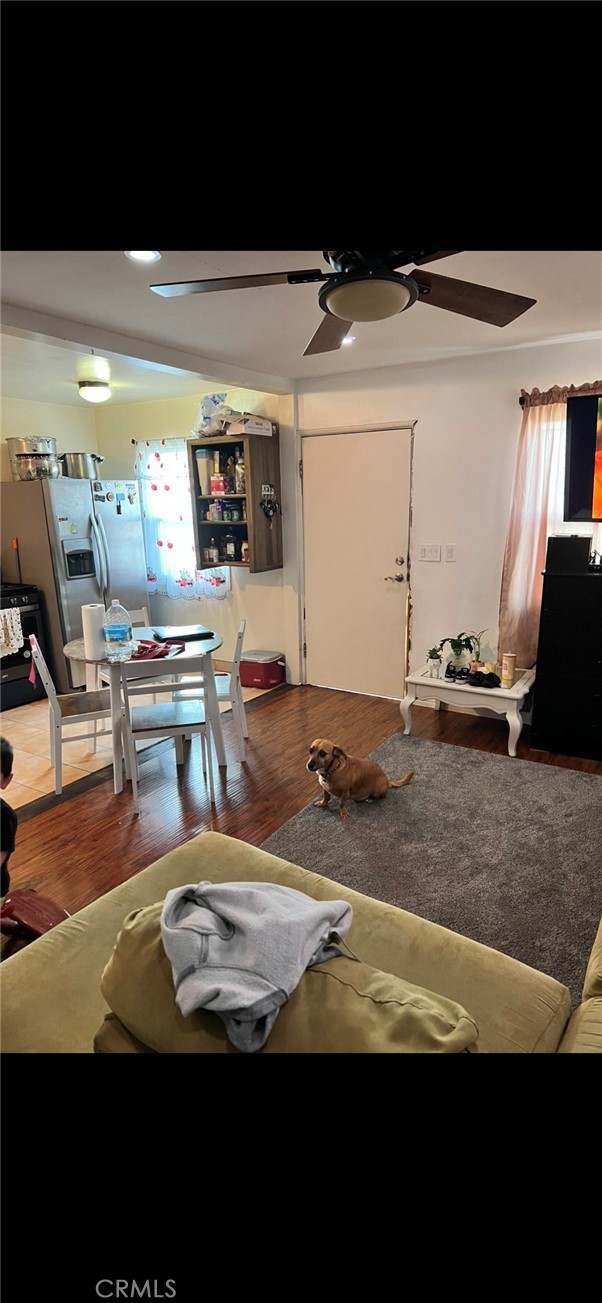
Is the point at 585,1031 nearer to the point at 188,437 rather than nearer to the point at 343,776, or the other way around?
the point at 343,776

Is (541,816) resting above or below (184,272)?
below

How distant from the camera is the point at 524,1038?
110 cm

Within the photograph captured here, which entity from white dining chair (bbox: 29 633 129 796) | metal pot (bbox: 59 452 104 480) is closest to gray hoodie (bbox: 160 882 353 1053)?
white dining chair (bbox: 29 633 129 796)

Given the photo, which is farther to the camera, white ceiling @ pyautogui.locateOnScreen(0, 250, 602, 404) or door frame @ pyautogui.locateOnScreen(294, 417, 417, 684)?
door frame @ pyautogui.locateOnScreen(294, 417, 417, 684)

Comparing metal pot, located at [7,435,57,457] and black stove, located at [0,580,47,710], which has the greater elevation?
metal pot, located at [7,435,57,457]

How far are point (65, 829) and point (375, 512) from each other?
2876 millimetres

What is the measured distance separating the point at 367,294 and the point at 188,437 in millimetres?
3759

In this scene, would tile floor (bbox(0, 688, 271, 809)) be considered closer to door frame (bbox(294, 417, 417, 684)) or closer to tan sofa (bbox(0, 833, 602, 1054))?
door frame (bbox(294, 417, 417, 684))

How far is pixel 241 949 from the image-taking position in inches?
35.0

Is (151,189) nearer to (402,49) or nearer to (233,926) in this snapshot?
(402,49)

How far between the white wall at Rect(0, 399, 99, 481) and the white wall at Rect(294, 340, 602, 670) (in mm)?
2463

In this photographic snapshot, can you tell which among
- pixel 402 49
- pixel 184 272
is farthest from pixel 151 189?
pixel 184 272

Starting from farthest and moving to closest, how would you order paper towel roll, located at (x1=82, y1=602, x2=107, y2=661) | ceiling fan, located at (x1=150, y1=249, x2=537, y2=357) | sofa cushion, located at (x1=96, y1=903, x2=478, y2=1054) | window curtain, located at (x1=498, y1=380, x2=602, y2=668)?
1. window curtain, located at (x1=498, y1=380, x2=602, y2=668)
2. paper towel roll, located at (x1=82, y1=602, x2=107, y2=661)
3. ceiling fan, located at (x1=150, y1=249, x2=537, y2=357)
4. sofa cushion, located at (x1=96, y1=903, x2=478, y2=1054)

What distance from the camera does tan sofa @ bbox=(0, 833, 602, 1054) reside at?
101 centimetres
